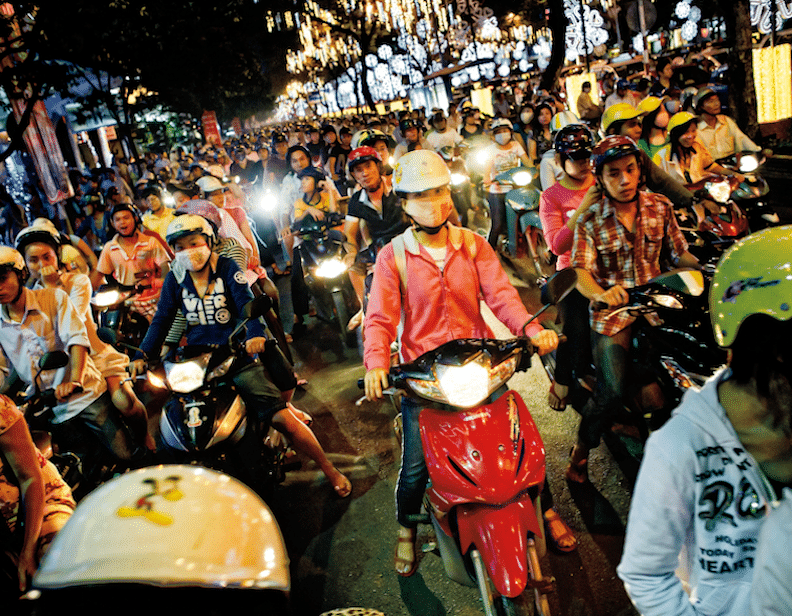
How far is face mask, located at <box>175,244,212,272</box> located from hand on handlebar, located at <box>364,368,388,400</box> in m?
1.94

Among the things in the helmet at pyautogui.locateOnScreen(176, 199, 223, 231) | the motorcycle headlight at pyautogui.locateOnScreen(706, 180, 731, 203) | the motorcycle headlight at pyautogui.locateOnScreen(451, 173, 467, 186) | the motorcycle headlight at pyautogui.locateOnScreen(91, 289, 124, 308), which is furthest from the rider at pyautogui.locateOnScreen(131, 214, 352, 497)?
the motorcycle headlight at pyautogui.locateOnScreen(451, 173, 467, 186)

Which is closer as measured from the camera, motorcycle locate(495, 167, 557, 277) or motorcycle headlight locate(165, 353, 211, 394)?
motorcycle headlight locate(165, 353, 211, 394)

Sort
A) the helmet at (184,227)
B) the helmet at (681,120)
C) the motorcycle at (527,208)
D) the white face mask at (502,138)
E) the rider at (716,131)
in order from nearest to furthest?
the helmet at (184,227) → the helmet at (681,120) → the rider at (716,131) → the motorcycle at (527,208) → the white face mask at (502,138)

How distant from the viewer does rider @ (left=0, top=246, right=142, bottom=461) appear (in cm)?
376

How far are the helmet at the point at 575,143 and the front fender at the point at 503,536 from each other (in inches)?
124

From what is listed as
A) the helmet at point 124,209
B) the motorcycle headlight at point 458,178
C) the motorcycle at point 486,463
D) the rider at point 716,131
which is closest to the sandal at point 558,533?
the motorcycle at point 486,463

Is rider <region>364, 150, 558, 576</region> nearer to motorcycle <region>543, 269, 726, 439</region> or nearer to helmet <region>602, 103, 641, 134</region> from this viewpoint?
motorcycle <region>543, 269, 726, 439</region>

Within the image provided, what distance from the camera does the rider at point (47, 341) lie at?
12.3 feet

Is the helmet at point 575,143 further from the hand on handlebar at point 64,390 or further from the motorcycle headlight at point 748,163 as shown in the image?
the hand on handlebar at point 64,390

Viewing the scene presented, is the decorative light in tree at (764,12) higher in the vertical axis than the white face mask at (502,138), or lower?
higher

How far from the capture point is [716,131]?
661 centimetres

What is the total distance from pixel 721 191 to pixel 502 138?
4.32m

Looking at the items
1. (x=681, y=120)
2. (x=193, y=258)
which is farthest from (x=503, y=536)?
(x=681, y=120)

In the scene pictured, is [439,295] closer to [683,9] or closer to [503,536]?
[503,536]
